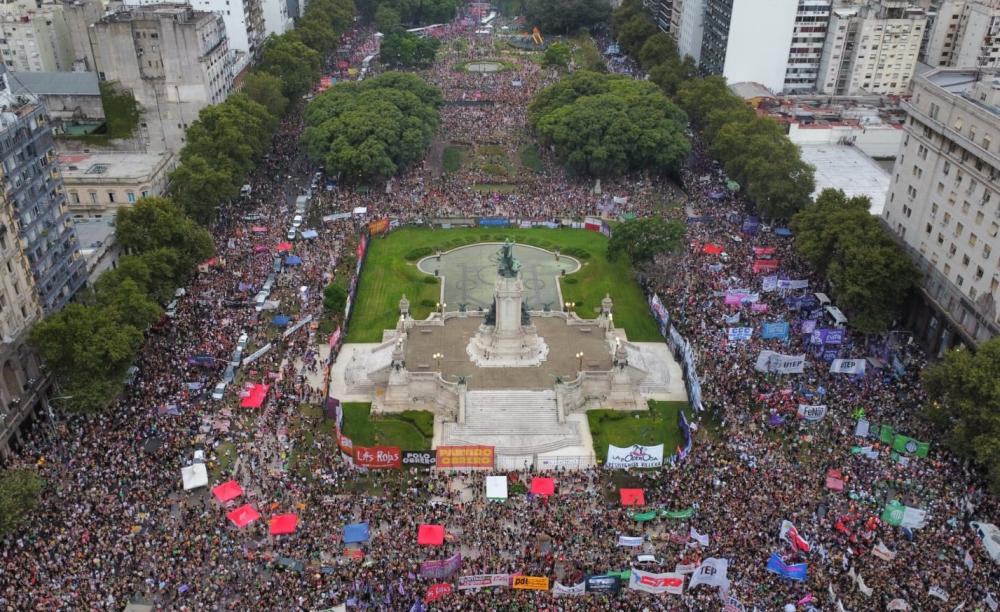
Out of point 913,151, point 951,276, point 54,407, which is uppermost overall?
point 913,151

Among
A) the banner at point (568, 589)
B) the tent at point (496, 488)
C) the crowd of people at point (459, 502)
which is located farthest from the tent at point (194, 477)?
the banner at point (568, 589)

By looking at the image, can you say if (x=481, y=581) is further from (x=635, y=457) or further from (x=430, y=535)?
(x=635, y=457)

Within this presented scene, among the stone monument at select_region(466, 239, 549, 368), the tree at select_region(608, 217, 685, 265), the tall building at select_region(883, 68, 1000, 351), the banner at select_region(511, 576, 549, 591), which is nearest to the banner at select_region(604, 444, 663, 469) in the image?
the banner at select_region(511, 576, 549, 591)

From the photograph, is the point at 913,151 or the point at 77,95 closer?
the point at 913,151

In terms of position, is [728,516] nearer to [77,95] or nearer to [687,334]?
[687,334]

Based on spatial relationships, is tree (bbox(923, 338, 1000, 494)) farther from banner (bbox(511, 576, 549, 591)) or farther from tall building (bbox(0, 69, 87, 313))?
tall building (bbox(0, 69, 87, 313))

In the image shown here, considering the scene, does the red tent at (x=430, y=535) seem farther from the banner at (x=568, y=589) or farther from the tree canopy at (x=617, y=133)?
the tree canopy at (x=617, y=133)

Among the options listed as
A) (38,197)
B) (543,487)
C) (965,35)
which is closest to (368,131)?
(38,197)

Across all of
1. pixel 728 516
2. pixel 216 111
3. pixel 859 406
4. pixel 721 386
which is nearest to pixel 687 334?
pixel 721 386
